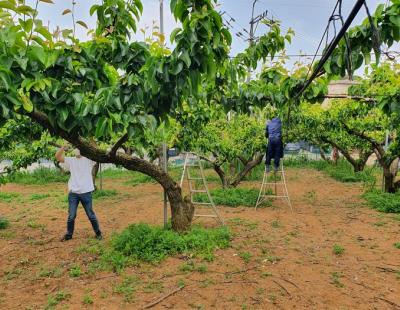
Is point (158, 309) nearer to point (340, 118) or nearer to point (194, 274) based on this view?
point (194, 274)

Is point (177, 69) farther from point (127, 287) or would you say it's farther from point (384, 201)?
point (384, 201)

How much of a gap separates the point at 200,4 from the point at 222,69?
2.34ft

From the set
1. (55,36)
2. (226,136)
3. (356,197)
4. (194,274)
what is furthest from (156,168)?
(356,197)

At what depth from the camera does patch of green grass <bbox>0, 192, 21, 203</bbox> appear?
1063 cm

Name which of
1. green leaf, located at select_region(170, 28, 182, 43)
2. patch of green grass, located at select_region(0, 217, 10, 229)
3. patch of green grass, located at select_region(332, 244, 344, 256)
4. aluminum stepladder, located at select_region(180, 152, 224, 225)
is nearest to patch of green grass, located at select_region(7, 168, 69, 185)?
patch of green grass, located at select_region(0, 217, 10, 229)

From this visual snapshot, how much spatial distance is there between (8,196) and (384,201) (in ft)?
33.2

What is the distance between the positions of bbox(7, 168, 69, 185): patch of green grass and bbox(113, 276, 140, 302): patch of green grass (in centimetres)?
1069

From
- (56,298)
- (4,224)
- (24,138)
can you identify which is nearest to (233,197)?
(24,138)

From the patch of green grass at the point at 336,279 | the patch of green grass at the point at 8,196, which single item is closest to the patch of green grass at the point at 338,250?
the patch of green grass at the point at 336,279

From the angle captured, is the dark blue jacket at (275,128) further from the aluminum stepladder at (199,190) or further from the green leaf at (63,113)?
the green leaf at (63,113)

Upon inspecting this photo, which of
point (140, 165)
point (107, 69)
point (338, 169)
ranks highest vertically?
point (107, 69)

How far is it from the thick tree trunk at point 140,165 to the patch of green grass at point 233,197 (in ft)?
10.2

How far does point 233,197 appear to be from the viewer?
30.1ft

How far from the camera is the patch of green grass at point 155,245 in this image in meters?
5.08
